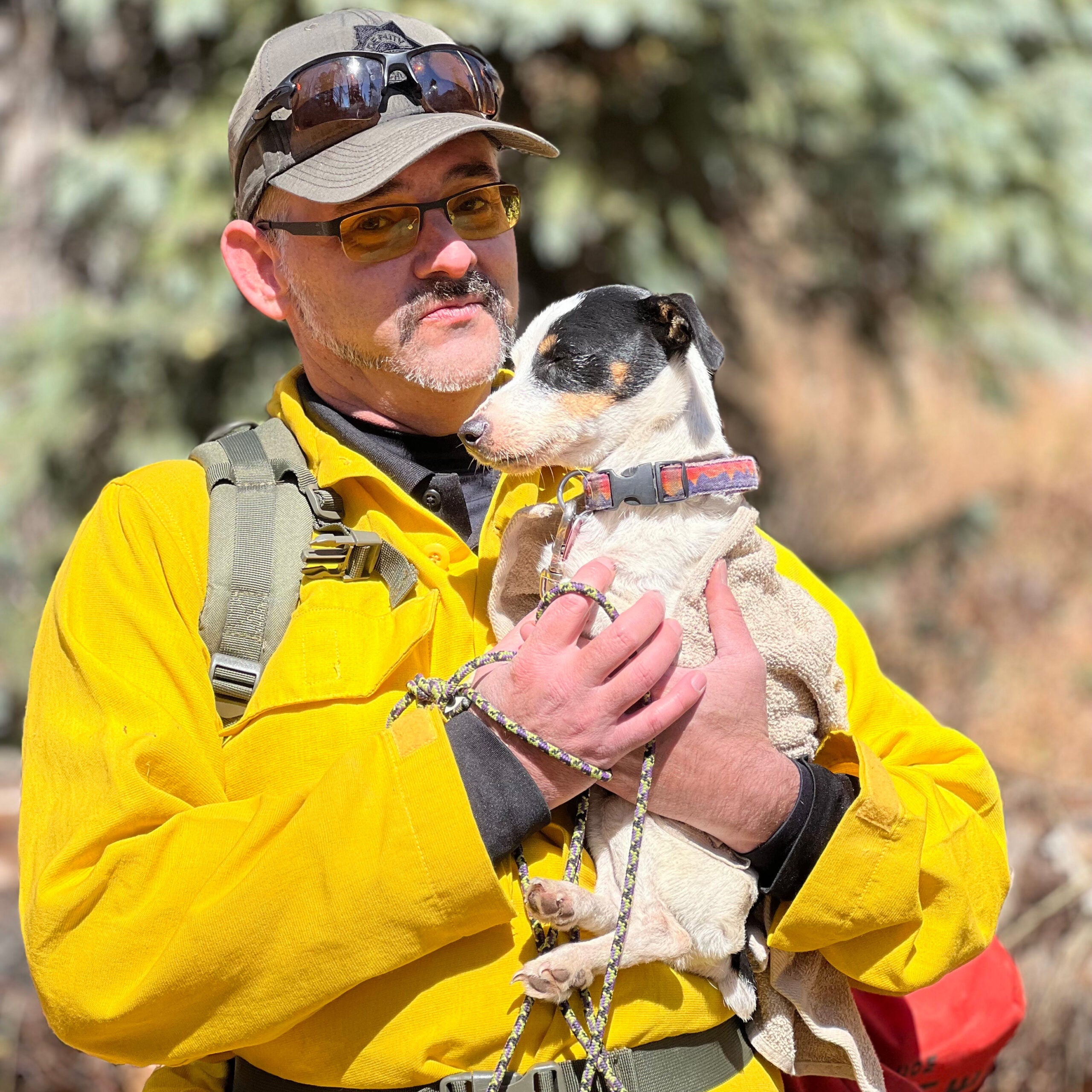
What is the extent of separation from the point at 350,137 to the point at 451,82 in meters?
0.23

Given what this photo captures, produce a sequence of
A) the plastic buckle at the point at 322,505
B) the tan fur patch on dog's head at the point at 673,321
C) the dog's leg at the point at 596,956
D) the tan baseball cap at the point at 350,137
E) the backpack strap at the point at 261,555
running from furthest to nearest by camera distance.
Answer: the tan fur patch on dog's head at the point at 673,321, the tan baseball cap at the point at 350,137, the plastic buckle at the point at 322,505, the backpack strap at the point at 261,555, the dog's leg at the point at 596,956

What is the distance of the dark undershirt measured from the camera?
1.60 metres

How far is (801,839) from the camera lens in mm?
1747

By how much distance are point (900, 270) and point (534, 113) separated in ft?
7.92

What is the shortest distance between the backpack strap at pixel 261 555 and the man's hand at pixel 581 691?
279 mm

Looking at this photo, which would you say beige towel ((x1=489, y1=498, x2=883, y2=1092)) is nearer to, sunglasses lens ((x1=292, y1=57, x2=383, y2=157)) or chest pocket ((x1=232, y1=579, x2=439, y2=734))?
chest pocket ((x1=232, y1=579, x2=439, y2=734))

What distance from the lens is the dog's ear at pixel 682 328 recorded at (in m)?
2.06

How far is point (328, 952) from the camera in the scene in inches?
59.6

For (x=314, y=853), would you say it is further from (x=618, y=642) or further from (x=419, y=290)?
(x=419, y=290)

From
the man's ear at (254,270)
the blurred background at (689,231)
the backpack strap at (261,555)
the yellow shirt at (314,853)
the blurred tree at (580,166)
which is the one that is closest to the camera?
the yellow shirt at (314,853)

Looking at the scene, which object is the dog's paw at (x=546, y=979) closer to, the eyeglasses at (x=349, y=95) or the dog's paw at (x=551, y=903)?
the dog's paw at (x=551, y=903)

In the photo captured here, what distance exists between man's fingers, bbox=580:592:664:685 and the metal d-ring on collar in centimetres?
20

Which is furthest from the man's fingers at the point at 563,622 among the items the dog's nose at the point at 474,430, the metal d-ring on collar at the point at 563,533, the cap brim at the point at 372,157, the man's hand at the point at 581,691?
the cap brim at the point at 372,157

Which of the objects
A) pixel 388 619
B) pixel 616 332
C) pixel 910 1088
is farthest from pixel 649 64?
pixel 910 1088
